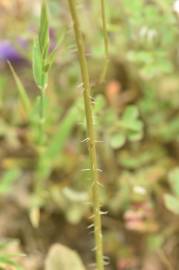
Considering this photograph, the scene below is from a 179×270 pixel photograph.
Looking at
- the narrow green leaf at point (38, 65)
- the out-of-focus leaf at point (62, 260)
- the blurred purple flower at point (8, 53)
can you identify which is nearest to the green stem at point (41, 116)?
the narrow green leaf at point (38, 65)

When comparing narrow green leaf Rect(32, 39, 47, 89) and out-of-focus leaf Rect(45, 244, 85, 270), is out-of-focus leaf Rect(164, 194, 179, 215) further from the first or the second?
narrow green leaf Rect(32, 39, 47, 89)

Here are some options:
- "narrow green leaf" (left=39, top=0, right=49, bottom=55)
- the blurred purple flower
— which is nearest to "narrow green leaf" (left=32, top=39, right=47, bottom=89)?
"narrow green leaf" (left=39, top=0, right=49, bottom=55)

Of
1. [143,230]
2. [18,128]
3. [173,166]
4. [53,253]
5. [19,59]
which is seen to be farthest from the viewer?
[19,59]

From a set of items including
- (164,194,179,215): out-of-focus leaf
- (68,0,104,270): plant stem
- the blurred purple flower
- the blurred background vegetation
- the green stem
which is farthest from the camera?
the blurred purple flower

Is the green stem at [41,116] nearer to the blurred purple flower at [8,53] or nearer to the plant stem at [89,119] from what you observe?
the plant stem at [89,119]

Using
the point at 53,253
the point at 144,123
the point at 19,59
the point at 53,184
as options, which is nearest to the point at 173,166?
the point at 144,123

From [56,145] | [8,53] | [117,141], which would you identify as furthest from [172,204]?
[8,53]

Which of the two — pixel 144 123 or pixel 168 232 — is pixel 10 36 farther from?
pixel 168 232
